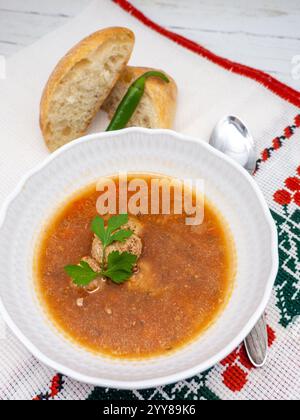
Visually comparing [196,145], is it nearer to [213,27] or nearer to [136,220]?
[136,220]

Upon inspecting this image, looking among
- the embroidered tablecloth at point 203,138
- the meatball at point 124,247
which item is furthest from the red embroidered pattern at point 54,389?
the meatball at point 124,247

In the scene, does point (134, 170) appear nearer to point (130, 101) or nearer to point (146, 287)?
point (130, 101)

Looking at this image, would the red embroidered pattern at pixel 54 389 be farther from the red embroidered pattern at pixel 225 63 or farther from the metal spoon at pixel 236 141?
the red embroidered pattern at pixel 225 63

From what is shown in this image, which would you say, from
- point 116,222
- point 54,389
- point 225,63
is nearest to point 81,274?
point 116,222

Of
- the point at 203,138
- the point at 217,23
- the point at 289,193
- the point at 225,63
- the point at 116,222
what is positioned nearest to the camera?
the point at 116,222

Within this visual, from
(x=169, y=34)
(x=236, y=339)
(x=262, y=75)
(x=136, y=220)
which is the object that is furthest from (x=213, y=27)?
(x=236, y=339)

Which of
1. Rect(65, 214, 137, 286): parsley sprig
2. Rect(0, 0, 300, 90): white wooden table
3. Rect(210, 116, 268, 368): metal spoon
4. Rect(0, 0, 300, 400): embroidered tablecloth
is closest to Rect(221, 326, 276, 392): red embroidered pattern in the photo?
Rect(0, 0, 300, 400): embroidered tablecloth
